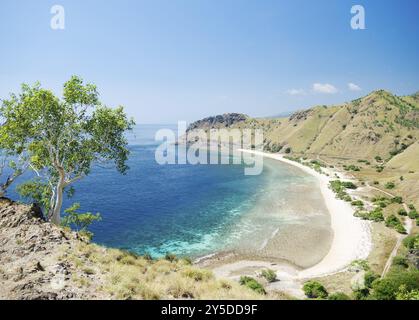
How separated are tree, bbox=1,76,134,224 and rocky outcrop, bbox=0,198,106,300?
375 cm

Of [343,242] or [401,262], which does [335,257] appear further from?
[401,262]

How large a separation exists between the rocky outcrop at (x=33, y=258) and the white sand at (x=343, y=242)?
33.2 m

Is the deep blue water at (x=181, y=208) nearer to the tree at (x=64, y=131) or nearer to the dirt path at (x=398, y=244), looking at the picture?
the tree at (x=64, y=131)

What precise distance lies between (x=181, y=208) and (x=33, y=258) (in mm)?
65550

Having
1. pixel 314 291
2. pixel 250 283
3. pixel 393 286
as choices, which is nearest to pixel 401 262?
pixel 393 286

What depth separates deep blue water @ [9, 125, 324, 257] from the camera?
5588 cm

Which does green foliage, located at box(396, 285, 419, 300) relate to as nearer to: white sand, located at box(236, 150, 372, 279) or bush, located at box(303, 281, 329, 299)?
bush, located at box(303, 281, 329, 299)

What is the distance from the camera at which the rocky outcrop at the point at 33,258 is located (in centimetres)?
1234

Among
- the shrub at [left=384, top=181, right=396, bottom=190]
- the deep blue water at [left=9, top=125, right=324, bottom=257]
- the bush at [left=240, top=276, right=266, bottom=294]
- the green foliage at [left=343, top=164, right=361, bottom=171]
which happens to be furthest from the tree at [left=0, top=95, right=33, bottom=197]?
the green foliage at [left=343, top=164, right=361, bottom=171]

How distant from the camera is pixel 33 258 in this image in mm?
15742
